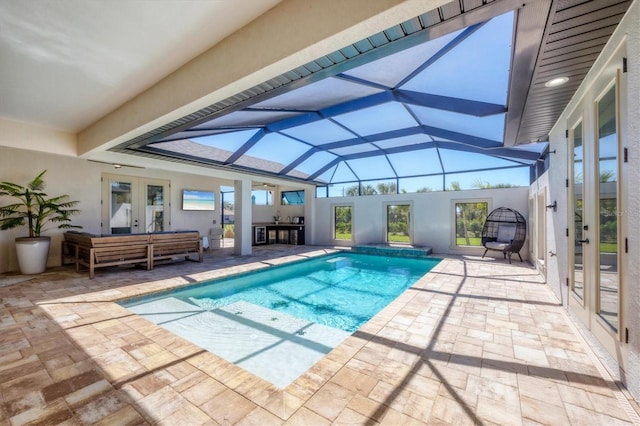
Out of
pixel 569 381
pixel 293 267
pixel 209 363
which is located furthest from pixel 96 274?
pixel 569 381

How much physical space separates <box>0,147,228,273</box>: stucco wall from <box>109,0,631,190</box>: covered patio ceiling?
2747 millimetres

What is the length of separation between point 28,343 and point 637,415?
527 cm

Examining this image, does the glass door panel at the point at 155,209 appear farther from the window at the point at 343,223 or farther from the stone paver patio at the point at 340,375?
the window at the point at 343,223

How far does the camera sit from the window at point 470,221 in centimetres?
929

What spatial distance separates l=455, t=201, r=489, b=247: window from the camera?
30.5 feet

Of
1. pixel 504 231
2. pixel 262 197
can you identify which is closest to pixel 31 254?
pixel 262 197

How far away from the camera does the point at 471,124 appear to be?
561 cm

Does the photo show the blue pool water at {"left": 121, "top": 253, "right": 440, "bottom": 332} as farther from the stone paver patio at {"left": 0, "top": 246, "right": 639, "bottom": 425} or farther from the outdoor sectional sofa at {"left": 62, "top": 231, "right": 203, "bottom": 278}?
the outdoor sectional sofa at {"left": 62, "top": 231, "right": 203, "bottom": 278}

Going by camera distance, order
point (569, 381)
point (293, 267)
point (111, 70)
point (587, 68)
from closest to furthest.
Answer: point (569, 381)
point (587, 68)
point (111, 70)
point (293, 267)

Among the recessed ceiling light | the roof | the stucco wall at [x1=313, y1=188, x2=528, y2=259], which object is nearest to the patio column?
the roof

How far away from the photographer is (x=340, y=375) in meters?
2.29

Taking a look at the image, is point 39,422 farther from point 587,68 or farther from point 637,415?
point 587,68

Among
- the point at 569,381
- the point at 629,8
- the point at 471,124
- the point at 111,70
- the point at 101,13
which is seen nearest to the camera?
the point at 629,8

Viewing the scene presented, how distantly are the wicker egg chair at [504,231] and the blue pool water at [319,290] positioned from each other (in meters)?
1.85
